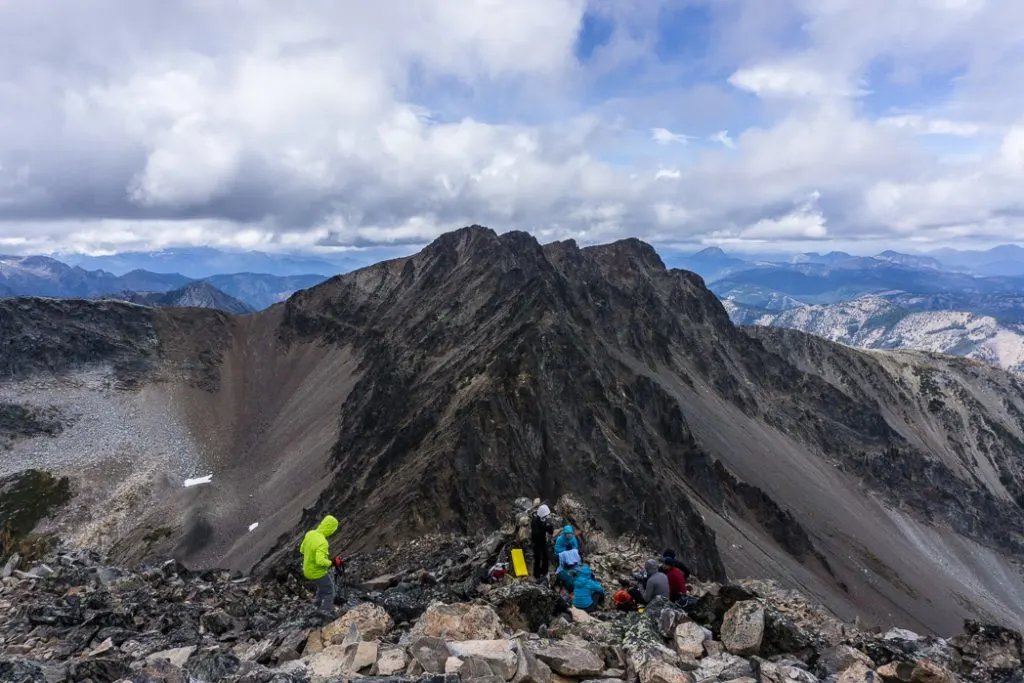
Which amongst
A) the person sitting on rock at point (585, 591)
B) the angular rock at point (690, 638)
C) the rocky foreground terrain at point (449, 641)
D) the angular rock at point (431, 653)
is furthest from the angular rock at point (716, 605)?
the angular rock at point (431, 653)

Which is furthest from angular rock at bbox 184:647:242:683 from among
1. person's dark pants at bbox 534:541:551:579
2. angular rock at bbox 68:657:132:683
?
person's dark pants at bbox 534:541:551:579

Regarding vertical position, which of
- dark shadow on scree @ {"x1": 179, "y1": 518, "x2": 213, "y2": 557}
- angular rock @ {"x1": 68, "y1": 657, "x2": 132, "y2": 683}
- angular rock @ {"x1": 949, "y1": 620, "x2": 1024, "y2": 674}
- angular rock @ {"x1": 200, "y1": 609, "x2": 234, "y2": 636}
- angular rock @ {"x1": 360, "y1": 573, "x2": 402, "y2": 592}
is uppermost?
angular rock @ {"x1": 68, "y1": 657, "x2": 132, "y2": 683}

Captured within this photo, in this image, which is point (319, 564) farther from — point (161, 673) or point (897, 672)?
point (897, 672)

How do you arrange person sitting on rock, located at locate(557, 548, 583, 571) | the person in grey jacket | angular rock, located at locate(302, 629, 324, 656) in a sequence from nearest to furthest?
Result: angular rock, located at locate(302, 629, 324, 656)
the person in grey jacket
person sitting on rock, located at locate(557, 548, 583, 571)

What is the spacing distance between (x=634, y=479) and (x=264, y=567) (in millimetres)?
32965

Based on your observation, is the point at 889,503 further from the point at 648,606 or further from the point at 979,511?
the point at 648,606

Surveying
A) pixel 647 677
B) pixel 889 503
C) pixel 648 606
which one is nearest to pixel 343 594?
pixel 648 606

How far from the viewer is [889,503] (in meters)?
111

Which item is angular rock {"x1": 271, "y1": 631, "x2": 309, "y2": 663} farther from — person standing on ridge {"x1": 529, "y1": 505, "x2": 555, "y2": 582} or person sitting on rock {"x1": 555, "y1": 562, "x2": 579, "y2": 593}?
person standing on ridge {"x1": 529, "y1": 505, "x2": 555, "y2": 582}

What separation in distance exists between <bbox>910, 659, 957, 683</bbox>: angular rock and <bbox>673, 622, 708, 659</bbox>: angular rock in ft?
13.9

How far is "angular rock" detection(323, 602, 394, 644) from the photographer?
1505cm

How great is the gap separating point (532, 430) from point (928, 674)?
150ft

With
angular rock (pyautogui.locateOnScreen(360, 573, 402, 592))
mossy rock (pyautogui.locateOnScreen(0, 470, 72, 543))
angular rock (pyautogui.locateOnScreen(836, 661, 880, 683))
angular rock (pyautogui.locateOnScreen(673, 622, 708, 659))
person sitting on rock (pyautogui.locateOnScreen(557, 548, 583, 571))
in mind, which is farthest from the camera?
mossy rock (pyautogui.locateOnScreen(0, 470, 72, 543))

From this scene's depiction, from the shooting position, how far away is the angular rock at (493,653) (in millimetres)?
12500
